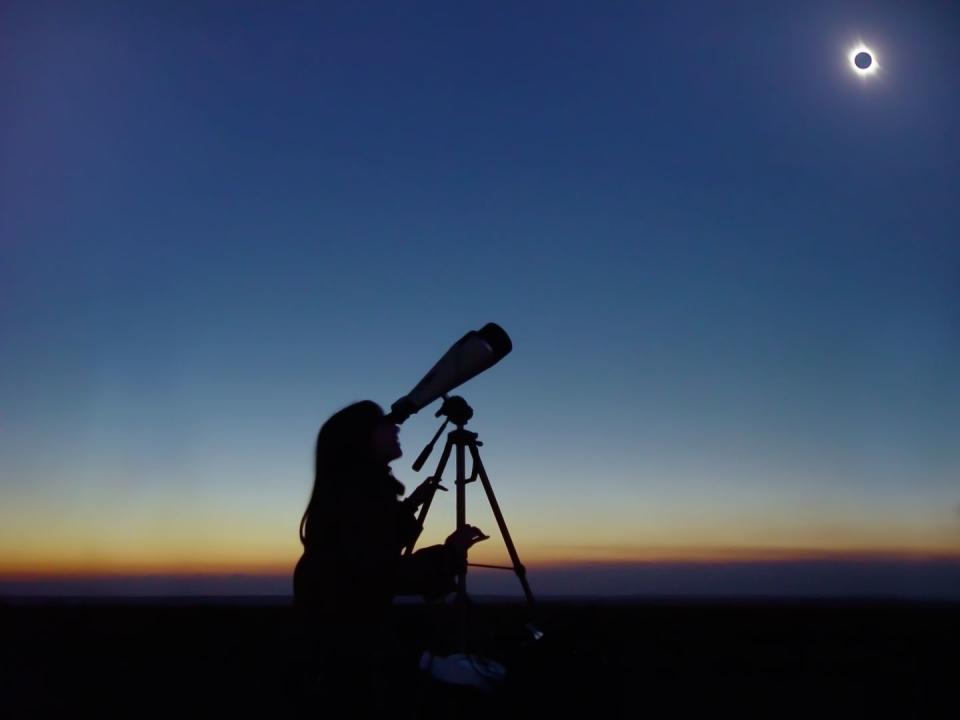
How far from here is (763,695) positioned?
20.6ft

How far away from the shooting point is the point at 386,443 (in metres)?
3.09

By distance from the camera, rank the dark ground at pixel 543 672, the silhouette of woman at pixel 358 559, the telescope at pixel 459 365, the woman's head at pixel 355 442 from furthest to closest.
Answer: the telescope at pixel 459 365 → the woman's head at pixel 355 442 → the dark ground at pixel 543 672 → the silhouette of woman at pixel 358 559

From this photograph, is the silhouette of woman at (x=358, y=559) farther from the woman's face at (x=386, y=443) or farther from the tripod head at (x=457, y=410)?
the tripod head at (x=457, y=410)

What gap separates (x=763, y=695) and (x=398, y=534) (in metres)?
4.37

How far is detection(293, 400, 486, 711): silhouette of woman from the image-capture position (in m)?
2.82

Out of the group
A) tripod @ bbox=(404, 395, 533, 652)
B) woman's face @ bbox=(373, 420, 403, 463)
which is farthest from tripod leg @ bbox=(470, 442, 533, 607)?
woman's face @ bbox=(373, 420, 403, 463)

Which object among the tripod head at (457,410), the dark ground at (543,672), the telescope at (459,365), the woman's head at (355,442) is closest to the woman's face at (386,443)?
the woman's head at (355,442)

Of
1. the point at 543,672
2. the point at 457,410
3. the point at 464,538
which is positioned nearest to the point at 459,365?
the point at 457,410

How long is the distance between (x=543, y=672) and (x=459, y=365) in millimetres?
1172

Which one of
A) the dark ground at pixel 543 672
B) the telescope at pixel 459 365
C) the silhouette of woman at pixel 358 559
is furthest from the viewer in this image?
the telescope at pixel 459 365

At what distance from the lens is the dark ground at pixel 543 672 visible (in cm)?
296

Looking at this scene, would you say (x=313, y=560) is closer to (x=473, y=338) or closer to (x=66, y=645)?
(x=473, y=338)

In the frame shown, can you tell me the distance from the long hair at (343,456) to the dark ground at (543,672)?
0.41 metres

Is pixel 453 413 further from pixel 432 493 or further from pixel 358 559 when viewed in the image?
pixel 358 559
